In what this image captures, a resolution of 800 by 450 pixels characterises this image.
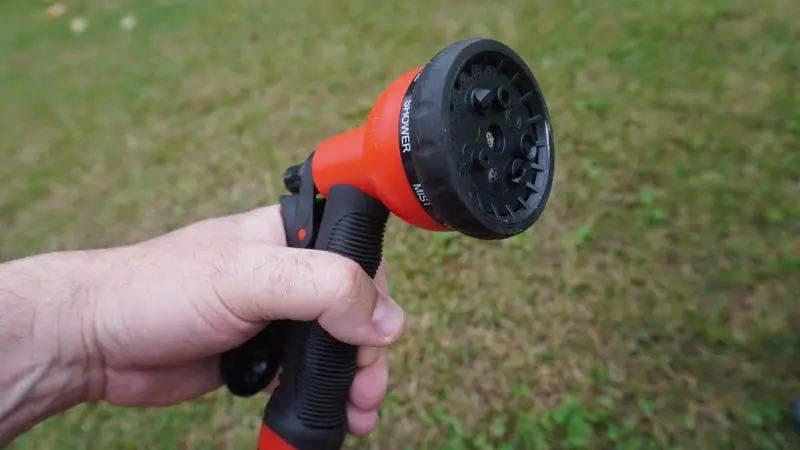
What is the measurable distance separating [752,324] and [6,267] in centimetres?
258

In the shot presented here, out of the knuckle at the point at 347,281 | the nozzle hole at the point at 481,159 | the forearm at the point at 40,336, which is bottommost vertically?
the forearm at the point at 40,336

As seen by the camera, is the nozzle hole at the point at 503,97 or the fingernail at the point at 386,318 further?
the fingernail at the point at 386,318

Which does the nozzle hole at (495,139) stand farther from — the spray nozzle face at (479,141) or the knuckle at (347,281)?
the knuckle at (347,281)

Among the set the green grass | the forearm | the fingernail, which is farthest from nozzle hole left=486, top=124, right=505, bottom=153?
the green grass

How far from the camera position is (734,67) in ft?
11.3

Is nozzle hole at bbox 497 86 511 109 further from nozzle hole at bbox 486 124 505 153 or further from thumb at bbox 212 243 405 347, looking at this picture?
thumb at bbox 212 243 405 347

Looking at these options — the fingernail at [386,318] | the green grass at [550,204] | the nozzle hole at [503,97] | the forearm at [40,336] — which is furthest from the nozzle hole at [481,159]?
the green grass at [550,204]

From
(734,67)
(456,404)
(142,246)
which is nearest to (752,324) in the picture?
(456,404)

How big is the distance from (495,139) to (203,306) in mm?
837

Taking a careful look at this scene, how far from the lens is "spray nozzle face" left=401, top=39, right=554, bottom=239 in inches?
51.8

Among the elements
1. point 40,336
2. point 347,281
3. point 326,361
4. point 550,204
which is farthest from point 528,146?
point 550,204

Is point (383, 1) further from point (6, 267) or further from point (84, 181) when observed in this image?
point (6, 267)

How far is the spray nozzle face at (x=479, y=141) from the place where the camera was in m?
1.32

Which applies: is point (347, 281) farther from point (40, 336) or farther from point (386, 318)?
point (40, 336)
